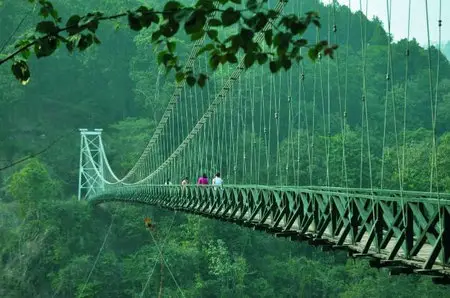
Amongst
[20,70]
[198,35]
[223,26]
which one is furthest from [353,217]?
[198,35]

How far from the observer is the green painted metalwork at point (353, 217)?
895 centimetres

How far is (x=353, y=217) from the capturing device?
37.9ft

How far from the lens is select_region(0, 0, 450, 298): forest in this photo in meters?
48.2

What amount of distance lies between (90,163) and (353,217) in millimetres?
53554

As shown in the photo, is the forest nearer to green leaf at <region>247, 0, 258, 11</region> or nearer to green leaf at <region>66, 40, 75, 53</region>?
green leaf at <region>66, 40, 75, 53</region>

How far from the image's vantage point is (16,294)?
48.1 m

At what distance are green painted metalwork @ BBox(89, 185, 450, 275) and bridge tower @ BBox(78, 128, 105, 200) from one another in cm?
3881

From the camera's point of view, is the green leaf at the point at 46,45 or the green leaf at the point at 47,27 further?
the green leaf at the point at 46,45

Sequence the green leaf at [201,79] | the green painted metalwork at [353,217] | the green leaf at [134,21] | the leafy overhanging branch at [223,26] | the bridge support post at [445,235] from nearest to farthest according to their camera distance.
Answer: the leafy overhanging branch at [223,26] < the green leaf at [134,21] < the green leaf at [201,79] < the bridge support post at [445,235] < the green painted metalwork at [353,217]

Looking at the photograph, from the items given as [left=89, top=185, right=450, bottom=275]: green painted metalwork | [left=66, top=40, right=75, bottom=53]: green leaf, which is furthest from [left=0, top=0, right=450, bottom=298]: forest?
[left=66, top=40, right=75, bottom=53]: green leaf

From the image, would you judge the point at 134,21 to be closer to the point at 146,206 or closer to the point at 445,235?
the point at 445,235

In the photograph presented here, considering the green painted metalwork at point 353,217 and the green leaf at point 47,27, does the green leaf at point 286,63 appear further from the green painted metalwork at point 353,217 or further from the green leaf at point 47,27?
the green painted metalwork at point 353,217

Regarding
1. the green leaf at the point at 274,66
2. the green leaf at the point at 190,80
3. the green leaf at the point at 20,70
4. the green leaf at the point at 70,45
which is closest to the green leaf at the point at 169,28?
the green leaf at the point at 190,80

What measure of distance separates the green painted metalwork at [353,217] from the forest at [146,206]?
68.3ft
